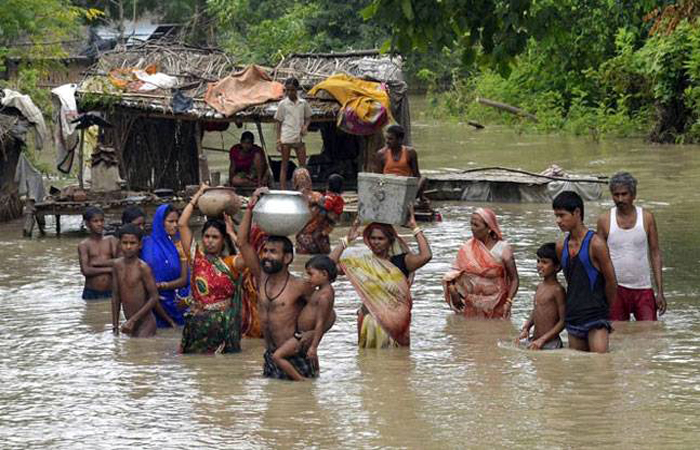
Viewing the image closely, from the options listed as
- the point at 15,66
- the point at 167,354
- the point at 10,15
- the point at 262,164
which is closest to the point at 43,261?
the point at 262,164

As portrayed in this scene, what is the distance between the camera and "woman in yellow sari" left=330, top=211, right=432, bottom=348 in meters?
8.93

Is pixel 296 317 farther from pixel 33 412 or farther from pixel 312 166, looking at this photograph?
pixel 312 166

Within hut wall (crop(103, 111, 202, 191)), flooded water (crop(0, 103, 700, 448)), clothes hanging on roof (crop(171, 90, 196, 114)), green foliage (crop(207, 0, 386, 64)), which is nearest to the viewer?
flooded water (crop(0, 103, 700, 448))

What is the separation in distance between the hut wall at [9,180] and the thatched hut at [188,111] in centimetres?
117

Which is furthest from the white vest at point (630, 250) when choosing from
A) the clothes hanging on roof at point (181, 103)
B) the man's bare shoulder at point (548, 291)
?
the clothes hanging on roof at point (181, 103)

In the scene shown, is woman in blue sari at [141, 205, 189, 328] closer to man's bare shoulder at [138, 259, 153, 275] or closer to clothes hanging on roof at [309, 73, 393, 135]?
man's bare shoulder at [138, 259, 153, 275]

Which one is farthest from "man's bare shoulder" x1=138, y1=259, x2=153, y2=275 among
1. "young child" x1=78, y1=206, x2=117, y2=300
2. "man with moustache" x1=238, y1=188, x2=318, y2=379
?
"young child" x1=78, y1=206, x2=117, y2=300

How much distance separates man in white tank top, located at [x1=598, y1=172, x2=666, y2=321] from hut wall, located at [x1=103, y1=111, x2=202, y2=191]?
380 inches

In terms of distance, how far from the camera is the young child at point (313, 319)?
314 inches

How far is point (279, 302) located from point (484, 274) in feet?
8.05

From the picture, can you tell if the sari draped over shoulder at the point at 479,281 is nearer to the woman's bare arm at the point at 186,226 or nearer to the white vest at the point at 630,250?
the white vest at the point at 630,250

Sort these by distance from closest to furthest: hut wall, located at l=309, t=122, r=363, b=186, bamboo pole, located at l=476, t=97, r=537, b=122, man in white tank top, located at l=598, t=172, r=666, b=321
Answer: man in white tank top, located at l=598, t=172, r=666, b=321, hut wall, located at l=309, t=122, r=363, b=186, bamboo pole, located at l=476, t=97, r=537, b=122

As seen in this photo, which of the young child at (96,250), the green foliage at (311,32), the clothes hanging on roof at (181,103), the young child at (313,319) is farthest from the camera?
the green foliage at (311,32)

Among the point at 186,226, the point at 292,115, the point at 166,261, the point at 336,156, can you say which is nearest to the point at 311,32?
the point at 336,156
